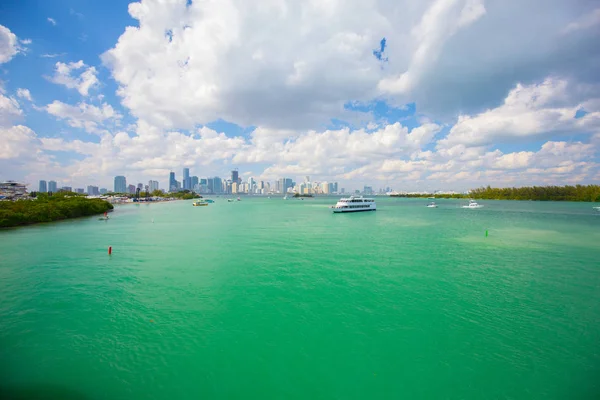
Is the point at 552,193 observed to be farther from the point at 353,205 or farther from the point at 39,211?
the point at 39,211

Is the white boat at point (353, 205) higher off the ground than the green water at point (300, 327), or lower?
higher

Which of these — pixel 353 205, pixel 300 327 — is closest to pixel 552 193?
pixel 353 205

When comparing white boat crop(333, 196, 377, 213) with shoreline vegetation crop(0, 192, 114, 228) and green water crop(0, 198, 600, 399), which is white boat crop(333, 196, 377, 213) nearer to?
green water crop(0, 198, 600, 399)

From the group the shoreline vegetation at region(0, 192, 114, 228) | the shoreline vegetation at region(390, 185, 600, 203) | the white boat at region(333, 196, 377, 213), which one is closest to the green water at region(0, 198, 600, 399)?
the shoreline vegetation at region(0, 192, 114, 228)

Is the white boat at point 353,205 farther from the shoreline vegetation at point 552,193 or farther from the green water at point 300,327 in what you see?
the shoreline vegetation at point 552,193

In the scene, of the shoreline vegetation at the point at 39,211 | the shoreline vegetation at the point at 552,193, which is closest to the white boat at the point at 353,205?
the shoreline vegetation at the point at 39,211

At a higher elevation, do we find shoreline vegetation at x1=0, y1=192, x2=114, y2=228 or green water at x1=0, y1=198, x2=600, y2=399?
shoreline vegetation at x1=0, y1=192, x2=114, y2=228
